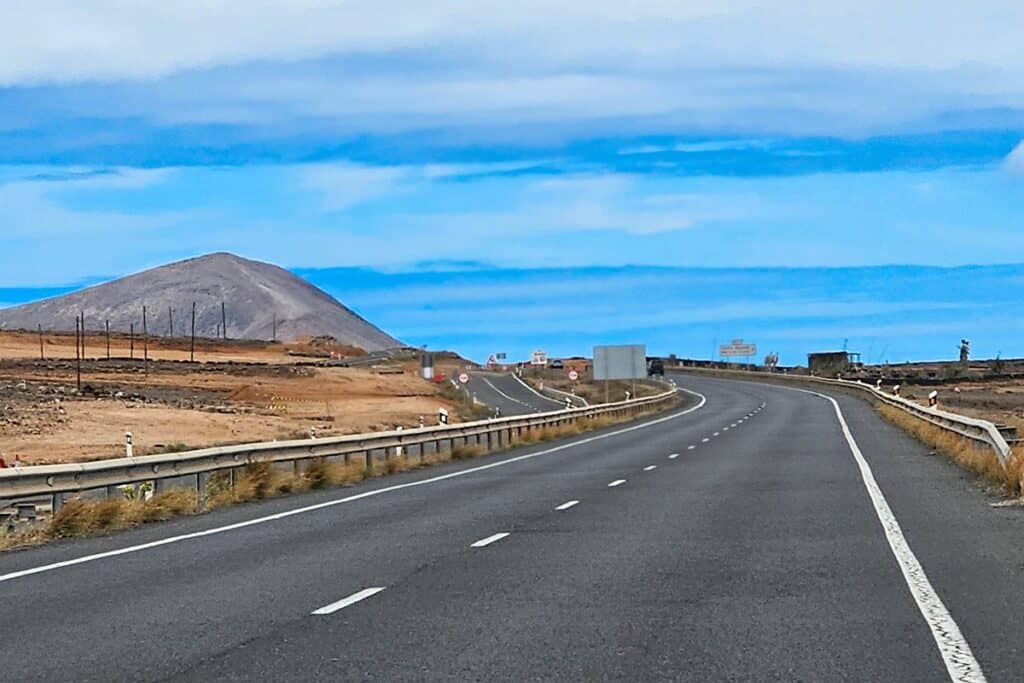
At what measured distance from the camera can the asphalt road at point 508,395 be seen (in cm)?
8962

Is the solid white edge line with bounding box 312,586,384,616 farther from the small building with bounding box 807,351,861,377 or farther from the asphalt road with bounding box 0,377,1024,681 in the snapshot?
the small building with bounding box 807,351,861,377

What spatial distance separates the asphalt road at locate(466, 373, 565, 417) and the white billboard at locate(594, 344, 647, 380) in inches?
172

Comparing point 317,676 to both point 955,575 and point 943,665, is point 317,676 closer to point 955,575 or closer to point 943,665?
point 943,665

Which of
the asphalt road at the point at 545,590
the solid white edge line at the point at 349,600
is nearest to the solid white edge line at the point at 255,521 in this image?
the asphalt road at the point at 545,590

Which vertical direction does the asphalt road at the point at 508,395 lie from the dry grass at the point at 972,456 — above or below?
above

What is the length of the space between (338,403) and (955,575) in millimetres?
72158

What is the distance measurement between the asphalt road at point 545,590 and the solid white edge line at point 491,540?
6 centimetres

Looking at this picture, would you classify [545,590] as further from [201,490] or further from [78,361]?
[78,361]

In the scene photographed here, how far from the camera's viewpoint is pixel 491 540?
18.0 metres

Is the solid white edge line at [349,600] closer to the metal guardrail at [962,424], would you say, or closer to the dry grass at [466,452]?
the metal guardrail at [962,424]

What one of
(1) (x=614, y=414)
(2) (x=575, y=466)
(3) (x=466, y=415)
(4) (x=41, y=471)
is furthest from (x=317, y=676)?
(3) (x=466, y=415)

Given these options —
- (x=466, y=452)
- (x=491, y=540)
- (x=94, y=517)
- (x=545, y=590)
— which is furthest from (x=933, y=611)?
(x=466, y=452)

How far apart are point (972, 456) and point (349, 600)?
20.3 m

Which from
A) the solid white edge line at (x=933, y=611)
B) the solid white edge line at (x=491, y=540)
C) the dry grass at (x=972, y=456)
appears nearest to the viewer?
the solid white edge line at (x=933, y=611)
